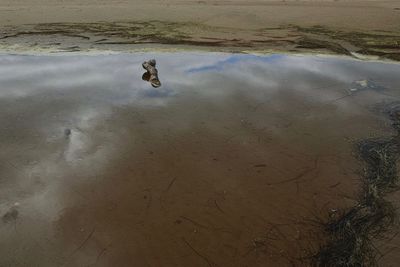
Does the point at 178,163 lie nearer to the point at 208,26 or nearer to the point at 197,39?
the point at 197,39

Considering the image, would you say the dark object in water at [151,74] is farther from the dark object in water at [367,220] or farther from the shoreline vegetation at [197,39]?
the dark object in water at [367,220]

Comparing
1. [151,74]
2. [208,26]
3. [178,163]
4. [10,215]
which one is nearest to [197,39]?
[208,26]

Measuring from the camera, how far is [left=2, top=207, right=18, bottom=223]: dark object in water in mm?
3982

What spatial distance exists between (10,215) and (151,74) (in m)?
4.76

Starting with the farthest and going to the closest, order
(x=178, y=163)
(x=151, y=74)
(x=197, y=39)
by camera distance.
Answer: (x=197, y=39) < (x=151, y=74) < (x=178, y=163)

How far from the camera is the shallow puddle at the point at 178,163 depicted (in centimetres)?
371

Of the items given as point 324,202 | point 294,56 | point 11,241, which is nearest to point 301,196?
point 324,202

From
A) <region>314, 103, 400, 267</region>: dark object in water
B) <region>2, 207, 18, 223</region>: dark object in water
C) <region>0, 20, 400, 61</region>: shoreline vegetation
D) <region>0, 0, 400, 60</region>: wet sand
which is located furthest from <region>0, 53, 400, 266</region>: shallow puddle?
<region>0, 0, 400, 60</region>: wet sand

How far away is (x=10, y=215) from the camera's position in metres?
4.04

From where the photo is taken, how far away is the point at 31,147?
529cm

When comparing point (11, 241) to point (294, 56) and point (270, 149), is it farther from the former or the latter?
point (294, 56)

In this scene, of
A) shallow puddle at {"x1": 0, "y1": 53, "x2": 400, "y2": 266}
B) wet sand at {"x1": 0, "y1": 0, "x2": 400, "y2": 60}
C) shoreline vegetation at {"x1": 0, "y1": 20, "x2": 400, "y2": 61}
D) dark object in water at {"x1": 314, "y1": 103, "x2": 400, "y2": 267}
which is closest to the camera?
dark object in water at {"x1": 314, "y1": 103, "x2": 400, "y2": 267}

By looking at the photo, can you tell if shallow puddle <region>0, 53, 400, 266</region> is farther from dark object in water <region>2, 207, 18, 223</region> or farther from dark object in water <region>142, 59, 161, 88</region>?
dark object in water <region>142, 59, 161, 88</region>

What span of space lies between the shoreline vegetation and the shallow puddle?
2.52m
